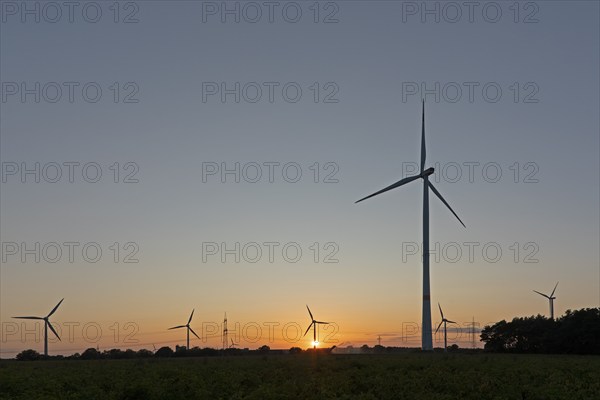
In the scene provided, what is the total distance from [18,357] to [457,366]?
13815cm

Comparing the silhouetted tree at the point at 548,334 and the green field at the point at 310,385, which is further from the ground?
the green field at the point at 310,385

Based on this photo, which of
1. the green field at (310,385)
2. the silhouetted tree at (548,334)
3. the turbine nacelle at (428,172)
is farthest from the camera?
the silhouetted tree at (548,334)

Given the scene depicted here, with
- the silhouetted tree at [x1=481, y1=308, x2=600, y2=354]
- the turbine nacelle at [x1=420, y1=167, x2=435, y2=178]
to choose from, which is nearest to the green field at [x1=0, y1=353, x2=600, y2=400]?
the turbine nacelle at [x1=420, y1=167, x2=435, y2=178]

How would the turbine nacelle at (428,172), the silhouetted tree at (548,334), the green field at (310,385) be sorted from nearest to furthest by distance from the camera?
the green field at (310,385) → the turbine nacelle at (428,172) → the silhouetted tree at (548,334)

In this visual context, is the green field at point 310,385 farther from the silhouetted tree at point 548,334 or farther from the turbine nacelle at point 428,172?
the silhouetted tree at point 548,334

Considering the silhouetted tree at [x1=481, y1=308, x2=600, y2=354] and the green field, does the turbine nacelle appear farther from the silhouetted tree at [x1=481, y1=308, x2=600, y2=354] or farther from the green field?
the green field

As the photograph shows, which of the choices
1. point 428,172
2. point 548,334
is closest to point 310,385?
point 428,172

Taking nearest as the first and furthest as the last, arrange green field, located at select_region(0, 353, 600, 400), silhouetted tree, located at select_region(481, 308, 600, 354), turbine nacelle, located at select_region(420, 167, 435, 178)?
green field, located at select_region(0, 353, 600, 400), turbine nacelle, located at select_region(420, 167, 435, 178), silhouetted tree, located at select_region(481, 308, 600, 354)

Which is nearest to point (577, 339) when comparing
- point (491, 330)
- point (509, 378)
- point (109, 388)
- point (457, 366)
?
point (491, 330)

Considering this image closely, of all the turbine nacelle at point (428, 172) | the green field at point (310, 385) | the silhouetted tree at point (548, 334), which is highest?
the turbine nacelle at point (428, 172)

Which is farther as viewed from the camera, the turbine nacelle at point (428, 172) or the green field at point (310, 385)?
the turbine nacelle at point (428, 172)

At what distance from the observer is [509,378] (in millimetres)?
70500

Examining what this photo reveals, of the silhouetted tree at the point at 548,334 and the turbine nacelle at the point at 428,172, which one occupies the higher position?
the turbine nacelle at the point at 428,172

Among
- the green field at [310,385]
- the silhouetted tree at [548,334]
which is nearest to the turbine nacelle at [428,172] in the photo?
the silhouetted tree at [548,334]
